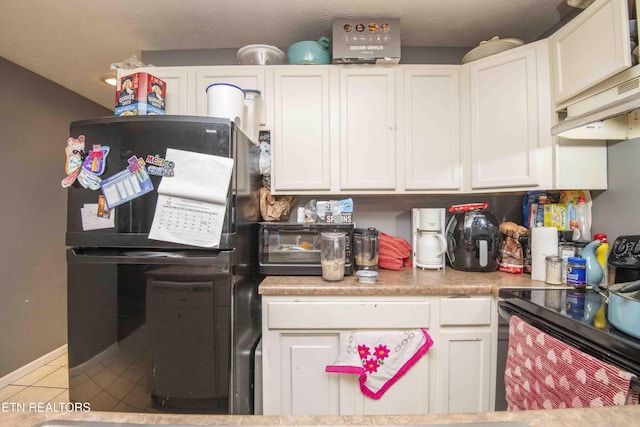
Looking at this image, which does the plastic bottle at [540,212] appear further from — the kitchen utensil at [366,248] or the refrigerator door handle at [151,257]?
the refrigerator door handle at [151,257]

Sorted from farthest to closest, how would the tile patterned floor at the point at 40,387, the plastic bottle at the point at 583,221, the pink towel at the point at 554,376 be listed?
the tile patterned floor at the point at 40,387
the plastic bottle at the point at 583,221
the pink towel at the point at 554,376

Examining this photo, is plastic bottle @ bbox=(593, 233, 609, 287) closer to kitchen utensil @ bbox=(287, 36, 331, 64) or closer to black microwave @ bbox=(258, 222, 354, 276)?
black microwave @ bbox=(258, 222, 354, 276)

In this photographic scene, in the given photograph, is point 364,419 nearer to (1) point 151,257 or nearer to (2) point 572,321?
(2) point 572,321

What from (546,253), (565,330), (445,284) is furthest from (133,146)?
(546,253)

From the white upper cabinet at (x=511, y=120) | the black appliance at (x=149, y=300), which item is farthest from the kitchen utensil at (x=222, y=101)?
the white upper cabinet at (x=511, y=120)

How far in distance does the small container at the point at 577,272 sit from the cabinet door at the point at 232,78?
1.83m

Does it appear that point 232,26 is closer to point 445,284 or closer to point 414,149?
point 414,149

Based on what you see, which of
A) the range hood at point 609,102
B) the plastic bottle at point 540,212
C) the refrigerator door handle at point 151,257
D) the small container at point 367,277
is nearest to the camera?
the range hood at point 609,102

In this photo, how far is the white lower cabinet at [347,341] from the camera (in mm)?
1280

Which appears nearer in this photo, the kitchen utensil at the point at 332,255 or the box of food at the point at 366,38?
the kitchen utensil at the point at 332,255

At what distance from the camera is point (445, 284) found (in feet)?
4.33

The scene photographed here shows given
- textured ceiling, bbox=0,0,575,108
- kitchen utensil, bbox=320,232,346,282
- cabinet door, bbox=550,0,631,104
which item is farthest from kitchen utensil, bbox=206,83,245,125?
cabinet door, bbox=550,0,631,104

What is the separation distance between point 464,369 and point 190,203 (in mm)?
1493

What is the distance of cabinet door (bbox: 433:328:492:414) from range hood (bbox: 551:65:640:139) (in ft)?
3.36
